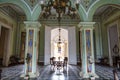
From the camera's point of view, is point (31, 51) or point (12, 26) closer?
point (31, 51)

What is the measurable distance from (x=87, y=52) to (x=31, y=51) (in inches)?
109

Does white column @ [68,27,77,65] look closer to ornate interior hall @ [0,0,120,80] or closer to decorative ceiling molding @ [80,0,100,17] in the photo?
ornate interior hall @ [0,0,120,80]

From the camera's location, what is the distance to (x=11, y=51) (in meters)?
8.44

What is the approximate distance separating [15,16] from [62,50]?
11.3 m

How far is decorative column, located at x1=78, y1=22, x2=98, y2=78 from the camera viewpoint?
4.76m

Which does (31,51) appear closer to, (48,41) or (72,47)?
(48,41)

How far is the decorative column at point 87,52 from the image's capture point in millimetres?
4758

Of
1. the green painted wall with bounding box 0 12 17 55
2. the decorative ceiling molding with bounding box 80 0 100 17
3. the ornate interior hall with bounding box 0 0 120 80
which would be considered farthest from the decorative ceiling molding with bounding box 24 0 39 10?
the green painted wall with bounding box 0 12 17 55

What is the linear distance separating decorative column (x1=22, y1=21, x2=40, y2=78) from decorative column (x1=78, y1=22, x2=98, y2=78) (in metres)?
2.39

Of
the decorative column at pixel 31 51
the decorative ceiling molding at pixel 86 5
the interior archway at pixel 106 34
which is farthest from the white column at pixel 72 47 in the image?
the decorative column at pixel 31 51

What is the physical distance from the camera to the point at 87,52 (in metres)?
4.90

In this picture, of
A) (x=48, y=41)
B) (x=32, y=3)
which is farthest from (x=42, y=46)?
(x=32, y=3)

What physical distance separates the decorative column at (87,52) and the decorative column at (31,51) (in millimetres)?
2388

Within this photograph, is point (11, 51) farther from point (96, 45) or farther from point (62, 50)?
point (62, 50)
